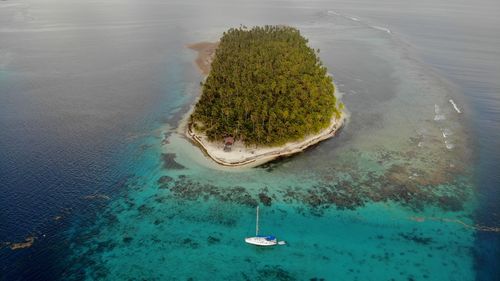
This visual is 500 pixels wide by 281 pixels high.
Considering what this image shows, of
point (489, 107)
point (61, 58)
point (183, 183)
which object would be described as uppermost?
point (61, 58)

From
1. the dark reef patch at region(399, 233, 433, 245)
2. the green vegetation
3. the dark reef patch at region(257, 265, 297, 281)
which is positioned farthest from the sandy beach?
the dark reef patch at region(399, 233, 433, 245)

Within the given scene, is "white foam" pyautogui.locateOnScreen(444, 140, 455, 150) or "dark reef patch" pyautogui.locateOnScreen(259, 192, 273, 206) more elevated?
"white foam" pyautogui.locateOnScreen(444, 140, 455, 150)

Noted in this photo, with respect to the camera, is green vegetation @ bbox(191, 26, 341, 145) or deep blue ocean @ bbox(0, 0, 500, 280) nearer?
deep blue ocean @ bbox(0, 0, 500, 280)

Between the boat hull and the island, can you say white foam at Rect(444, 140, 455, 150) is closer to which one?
the island

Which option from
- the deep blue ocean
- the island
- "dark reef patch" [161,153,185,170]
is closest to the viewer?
the deep blue ocean

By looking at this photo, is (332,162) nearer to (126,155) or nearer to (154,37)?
(126,155)

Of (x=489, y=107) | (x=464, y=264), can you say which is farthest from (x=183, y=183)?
(x=489, y=107)

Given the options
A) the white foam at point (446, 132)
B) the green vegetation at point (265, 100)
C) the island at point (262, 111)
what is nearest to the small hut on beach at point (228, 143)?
the island at point (262, 111)

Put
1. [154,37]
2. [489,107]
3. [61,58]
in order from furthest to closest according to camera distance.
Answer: [154,37] → [61,58] → [489,107]
